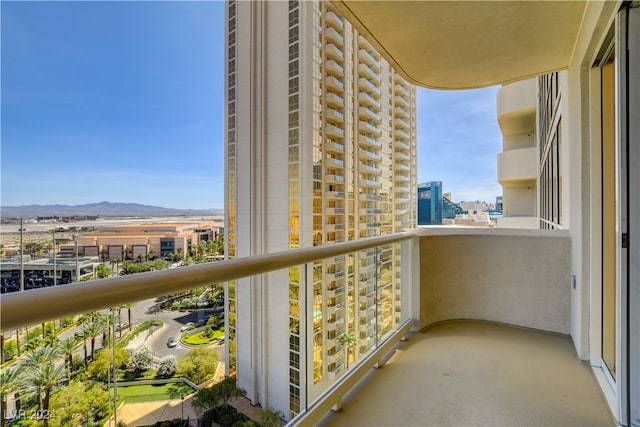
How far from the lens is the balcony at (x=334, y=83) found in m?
18.4

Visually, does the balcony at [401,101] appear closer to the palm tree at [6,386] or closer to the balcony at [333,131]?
the balcony at [333,131]

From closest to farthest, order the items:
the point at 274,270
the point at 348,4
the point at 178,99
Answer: the point at 274,270 → the point at 348,4 → the point at 178,99

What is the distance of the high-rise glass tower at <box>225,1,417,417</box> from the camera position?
1.34 metres

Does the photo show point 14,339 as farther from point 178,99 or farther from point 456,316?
point 178,99

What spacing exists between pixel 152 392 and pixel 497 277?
314 cm

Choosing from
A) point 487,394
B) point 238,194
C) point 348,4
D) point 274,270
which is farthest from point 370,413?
point 238,194

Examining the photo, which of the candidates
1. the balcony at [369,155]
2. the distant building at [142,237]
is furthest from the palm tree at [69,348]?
the balcony at [369,155]

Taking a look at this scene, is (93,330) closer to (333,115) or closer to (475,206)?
(475,206)

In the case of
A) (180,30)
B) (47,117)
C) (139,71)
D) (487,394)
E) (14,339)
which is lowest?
(487,394)

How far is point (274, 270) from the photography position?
124 centimetres

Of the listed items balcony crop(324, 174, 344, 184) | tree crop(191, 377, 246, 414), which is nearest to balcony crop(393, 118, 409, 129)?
balcony crop(324, 174, 344, 184)

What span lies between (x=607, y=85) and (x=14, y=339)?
327 cm

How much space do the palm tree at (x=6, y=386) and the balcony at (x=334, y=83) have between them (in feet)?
63.9

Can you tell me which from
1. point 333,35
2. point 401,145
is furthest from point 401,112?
point 333,35
